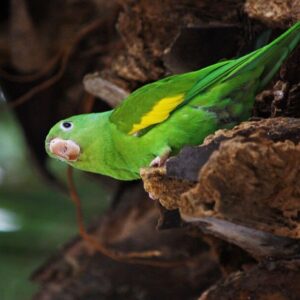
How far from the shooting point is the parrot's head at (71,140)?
136 centimetres

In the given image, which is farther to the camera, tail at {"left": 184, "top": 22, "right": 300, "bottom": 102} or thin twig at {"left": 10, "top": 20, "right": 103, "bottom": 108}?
thin twig at {"left": 10, "top": 20, "right": 103, "bottom": 108}

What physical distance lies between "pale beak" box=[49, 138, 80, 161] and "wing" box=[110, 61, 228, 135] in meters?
0.13

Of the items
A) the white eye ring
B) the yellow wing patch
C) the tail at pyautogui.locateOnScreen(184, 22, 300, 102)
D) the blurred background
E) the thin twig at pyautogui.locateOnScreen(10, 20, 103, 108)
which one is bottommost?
the blurred background

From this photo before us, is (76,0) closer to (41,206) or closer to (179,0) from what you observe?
(179,0)

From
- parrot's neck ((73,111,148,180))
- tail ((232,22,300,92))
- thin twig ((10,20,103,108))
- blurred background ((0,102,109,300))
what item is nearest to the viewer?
tail ((232,22,300,92))

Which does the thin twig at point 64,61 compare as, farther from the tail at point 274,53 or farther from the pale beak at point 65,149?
the tail at point 274,53

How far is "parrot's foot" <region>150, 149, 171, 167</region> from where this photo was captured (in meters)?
1.20

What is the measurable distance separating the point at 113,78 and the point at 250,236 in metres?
0.62

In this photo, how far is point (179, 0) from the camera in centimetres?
157

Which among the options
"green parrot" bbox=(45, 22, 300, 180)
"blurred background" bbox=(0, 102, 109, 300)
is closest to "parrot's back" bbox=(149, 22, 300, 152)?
"green parrot" bbox=(45, 22, 300, 180)

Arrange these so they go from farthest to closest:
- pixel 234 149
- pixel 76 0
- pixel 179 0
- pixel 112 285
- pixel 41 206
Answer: pixel 41 206 → pixel 76 0 → pixel 112 285 → pixel 179 0 → pixel 234 149

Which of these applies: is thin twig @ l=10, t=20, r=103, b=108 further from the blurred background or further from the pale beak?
the pale beak

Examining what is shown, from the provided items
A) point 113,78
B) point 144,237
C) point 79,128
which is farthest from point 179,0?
point 144,237

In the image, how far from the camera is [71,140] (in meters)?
1.37
